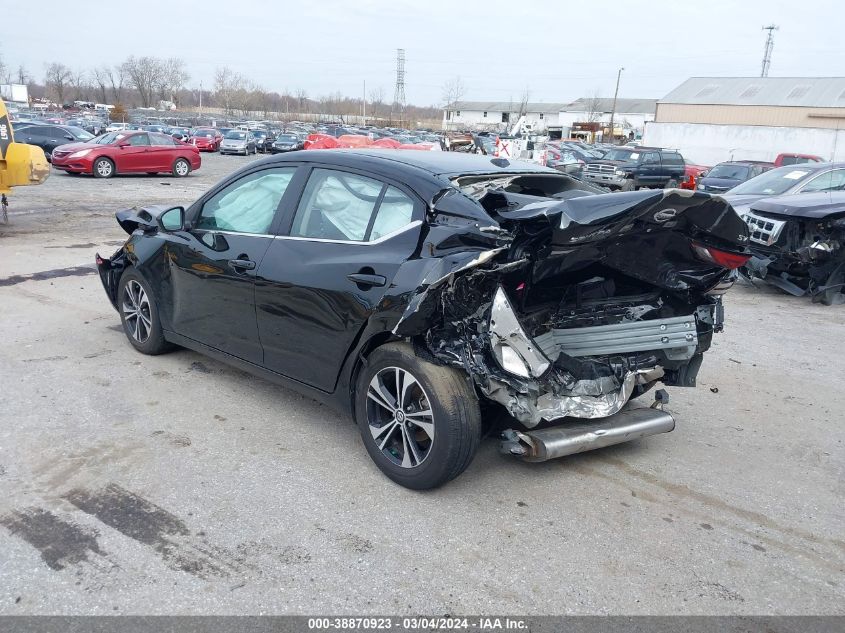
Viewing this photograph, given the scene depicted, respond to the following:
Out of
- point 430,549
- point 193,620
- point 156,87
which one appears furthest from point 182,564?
point 156,87

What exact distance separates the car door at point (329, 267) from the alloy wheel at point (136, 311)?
1.61m

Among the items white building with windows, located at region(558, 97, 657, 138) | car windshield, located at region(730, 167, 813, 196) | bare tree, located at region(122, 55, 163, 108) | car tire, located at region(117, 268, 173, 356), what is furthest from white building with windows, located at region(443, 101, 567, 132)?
car tire, located at region(117, 268, 173, 356)

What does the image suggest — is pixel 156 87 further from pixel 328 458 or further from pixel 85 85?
pixel 328 458

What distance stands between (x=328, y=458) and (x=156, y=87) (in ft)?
400

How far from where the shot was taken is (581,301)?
434 cm

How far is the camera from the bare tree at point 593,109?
317 ft

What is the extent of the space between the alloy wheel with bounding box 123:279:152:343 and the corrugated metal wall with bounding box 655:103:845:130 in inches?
2115

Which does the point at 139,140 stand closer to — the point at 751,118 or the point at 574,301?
Answer: the point at 574,301

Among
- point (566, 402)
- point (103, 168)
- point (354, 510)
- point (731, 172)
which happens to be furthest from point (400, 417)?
point (103, 168)

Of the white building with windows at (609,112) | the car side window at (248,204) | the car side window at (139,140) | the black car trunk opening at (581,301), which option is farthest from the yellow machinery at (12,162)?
the white building with windows at (609,112)

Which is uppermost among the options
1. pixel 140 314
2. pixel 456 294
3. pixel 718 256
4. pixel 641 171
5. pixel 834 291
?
pixel 718 256

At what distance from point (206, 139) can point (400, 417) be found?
4013 cm

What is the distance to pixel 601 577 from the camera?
10.2 feet

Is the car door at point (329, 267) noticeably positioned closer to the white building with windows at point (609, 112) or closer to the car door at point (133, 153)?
the car door at point (133, 153)
